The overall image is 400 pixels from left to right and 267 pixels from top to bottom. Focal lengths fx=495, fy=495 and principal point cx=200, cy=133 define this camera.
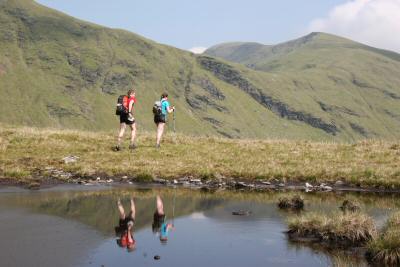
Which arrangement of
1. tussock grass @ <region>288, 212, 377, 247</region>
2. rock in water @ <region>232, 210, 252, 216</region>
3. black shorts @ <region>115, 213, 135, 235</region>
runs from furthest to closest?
rock in water @ <region>232, 210, 252, 216</region> → black shorts @ <region>115, 213, 135, 235</region> → tussock grass @ <region>288, 212, 377, 247</region>

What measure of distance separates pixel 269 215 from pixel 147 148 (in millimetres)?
13078

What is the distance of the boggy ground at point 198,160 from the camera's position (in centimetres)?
1998

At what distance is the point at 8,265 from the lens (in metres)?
8.80

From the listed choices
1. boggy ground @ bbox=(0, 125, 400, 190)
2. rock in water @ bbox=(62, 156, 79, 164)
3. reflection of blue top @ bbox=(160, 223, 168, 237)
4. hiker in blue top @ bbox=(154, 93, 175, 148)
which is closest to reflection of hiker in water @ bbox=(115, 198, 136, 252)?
reflection of blue top @ bbox=(160, 223, 168, 237)

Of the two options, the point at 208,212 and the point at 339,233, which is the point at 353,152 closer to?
the point at 208,212

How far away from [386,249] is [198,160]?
1429 centimetres

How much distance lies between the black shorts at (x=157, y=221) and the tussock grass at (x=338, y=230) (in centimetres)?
317

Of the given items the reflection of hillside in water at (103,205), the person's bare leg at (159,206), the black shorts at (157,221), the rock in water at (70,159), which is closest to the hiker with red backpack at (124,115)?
the rock in water at (70,159)

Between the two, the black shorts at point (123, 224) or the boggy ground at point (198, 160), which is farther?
the boggy ground at point (198, 160)

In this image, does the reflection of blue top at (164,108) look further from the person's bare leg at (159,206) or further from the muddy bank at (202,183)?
the person's bare leg at (159,206)

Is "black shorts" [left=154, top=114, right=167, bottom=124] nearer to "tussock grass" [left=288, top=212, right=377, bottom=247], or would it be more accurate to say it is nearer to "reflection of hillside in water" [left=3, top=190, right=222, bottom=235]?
"reflection of hillside in water" [left=3, top=190, right=222, bottom=235]

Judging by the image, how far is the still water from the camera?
958cm

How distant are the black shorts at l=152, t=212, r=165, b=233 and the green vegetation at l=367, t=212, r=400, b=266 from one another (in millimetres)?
4841

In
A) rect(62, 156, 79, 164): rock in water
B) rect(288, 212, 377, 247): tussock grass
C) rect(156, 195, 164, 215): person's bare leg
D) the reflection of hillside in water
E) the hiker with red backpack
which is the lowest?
the reflection of hillside in water
